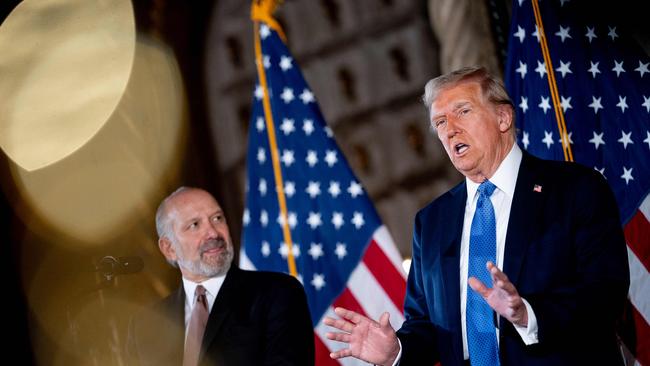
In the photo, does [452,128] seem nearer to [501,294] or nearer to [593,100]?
[501,294]

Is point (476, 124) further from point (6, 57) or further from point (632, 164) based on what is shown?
point (6, 57)

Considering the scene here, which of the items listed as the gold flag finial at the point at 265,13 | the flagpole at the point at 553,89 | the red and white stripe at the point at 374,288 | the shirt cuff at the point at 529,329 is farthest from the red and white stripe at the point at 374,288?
the shirt cuff at the point at 529,329

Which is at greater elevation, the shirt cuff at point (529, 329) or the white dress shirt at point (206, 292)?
the white dress shirt at point (206, 292)

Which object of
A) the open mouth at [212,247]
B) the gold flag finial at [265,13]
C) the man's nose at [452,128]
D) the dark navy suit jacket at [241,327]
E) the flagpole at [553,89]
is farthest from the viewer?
the gold flag finial at [265,13]

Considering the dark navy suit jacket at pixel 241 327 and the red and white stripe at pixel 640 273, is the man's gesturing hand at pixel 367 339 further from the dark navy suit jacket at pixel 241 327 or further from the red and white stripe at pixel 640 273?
the red and white stripe at pixel 640 273

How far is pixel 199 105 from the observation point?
5.55m

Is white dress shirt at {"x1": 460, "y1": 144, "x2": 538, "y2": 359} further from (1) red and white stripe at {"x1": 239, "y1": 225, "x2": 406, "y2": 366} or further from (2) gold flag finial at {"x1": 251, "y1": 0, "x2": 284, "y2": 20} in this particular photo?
(2) gold flag finial at {"x1": 251, "y1": 0, "x2": 284, "y2": 20}

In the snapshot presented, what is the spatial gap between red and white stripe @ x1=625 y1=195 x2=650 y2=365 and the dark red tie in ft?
5.62

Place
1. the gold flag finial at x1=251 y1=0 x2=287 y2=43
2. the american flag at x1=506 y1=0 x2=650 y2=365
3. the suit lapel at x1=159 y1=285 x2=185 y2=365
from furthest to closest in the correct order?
1. the gold flag finial at x1=251 y1=0 x2=287 y2=43
2. the american flag at x1=506 y1=0 x2=650 y2=365
3. the suit lapel at x1=159 y1=285 x2=185 y2=365

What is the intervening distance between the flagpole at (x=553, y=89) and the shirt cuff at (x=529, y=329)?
1.72 meters

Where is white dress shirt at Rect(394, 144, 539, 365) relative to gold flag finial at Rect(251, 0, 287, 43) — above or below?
below

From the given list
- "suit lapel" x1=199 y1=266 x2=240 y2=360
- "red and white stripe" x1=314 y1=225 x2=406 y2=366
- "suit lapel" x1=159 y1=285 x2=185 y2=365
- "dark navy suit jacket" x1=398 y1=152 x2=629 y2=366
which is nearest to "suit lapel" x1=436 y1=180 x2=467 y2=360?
"dark navy suit jacket" x1=398 y1=152 x2=629 y2=366

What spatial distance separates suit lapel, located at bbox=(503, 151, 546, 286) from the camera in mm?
2244

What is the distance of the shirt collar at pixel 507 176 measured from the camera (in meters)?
2.40
